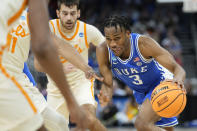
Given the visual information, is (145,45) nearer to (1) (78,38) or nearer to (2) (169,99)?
(2) (169,99)

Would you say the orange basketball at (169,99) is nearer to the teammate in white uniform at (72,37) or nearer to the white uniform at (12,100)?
the teammate in white uniform at (72,37)

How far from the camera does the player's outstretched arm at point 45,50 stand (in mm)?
2361

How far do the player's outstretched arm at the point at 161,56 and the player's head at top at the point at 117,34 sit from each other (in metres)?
0.25

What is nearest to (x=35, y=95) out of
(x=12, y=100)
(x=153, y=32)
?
(x=12, y=100)

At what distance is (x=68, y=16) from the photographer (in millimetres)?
6113

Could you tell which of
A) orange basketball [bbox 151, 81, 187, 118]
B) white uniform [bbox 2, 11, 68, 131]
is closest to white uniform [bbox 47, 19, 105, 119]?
orange basketball [bbox 151, 81, 187, 118]

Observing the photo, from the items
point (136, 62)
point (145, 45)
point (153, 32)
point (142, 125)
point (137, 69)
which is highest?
point (145, 45)

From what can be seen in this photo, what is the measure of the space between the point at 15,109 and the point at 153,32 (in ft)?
45.6

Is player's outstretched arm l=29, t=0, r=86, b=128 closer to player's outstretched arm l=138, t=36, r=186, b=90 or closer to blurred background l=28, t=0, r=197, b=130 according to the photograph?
player's outstretched arm l=138, t=36, r=186, b=90

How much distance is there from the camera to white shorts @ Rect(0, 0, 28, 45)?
2475 mm

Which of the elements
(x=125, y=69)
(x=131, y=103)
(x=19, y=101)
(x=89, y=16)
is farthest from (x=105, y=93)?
(x=89, y=16)

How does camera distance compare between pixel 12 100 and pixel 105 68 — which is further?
pixel 105 68

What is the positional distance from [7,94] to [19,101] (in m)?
0.09

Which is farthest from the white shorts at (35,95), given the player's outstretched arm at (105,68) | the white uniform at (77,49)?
the white uniform at (77,49)
